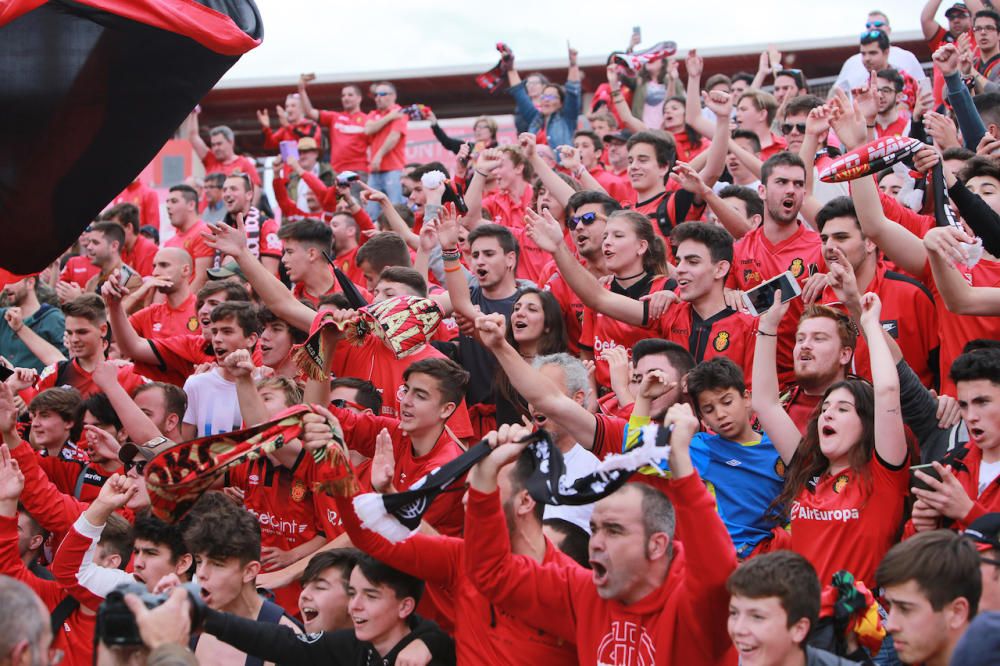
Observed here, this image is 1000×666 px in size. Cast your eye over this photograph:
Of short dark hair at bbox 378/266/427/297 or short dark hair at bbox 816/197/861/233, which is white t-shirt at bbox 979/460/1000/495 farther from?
short dark hair at bbox 378/266/427/297

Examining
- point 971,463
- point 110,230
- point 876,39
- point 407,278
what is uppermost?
point 971,463

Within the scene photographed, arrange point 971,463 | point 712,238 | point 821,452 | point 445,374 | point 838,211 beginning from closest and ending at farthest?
point 971,463
point 821,452
point 445,374
point 838,211
point 712,238

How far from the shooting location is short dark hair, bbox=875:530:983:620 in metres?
3.66

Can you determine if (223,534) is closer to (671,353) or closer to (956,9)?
(671,353)

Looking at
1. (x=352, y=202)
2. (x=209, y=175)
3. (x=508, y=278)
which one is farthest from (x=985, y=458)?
(x=209, y=175)

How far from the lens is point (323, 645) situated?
190 inches

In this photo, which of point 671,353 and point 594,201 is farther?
point 594,201

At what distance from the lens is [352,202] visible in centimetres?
988

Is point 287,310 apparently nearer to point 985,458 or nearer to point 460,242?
point 460,242

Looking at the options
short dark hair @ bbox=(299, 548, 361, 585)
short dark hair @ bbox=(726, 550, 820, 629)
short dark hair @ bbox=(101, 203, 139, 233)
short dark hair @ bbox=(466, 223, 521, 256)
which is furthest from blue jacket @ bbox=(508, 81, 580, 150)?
short dark hair @ bbox=(726, 550, 820, 629)

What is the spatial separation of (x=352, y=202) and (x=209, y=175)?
12.7ft

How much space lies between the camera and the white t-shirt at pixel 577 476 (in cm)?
532

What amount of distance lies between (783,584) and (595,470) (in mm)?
723

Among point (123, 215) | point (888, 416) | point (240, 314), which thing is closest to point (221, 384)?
point (240, 314)
